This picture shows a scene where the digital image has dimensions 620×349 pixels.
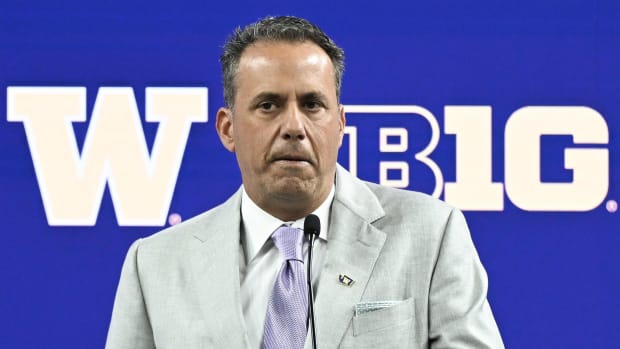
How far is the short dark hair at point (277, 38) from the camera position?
184 centimetres

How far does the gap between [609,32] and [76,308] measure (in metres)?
1.90

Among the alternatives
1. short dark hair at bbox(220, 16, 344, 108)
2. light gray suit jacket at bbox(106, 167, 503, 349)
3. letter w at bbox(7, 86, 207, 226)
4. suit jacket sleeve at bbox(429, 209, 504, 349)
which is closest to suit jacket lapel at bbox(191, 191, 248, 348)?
light gray suit jacket at bbox(106, 167, 503, 349)

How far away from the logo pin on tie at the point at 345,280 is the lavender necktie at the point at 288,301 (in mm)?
73

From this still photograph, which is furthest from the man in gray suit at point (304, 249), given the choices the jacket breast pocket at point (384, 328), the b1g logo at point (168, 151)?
the b1g logo at point (168, 151)

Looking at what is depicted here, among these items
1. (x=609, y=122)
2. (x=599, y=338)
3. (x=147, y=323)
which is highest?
(x=609, y=122)

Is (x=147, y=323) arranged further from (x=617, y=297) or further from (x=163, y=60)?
(x=617, y=297)

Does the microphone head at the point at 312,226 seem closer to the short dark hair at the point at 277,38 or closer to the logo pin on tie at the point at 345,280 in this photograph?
the logo pin on tie at the point at 345,280

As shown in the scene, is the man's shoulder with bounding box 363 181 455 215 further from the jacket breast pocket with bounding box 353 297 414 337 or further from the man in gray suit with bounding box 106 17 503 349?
the jacket breast pocket with bounding box 353 297 414 337

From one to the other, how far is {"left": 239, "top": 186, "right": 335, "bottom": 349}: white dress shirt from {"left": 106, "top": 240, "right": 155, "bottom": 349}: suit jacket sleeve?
0.68 feet

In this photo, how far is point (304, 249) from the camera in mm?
1837

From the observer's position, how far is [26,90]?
118 inches

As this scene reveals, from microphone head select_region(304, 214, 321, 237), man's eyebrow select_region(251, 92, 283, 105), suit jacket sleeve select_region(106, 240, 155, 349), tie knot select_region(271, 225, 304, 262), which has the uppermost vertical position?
man's eyebrow select_region(251, 92, 283, 105)

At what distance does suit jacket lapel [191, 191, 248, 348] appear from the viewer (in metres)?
1.75

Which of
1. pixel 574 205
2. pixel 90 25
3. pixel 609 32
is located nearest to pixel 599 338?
pixel 574 205
